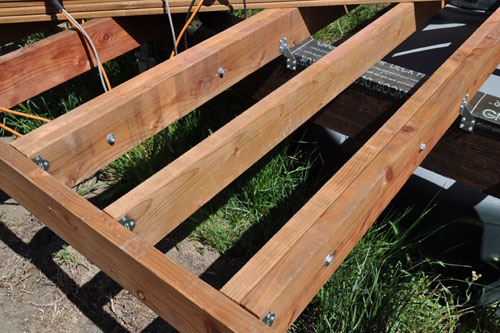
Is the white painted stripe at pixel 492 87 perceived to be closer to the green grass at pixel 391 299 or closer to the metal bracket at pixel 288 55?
the green grass at pixel 391 299

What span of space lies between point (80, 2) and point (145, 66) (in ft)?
2.45

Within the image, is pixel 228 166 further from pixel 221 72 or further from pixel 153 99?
pixel 221 72

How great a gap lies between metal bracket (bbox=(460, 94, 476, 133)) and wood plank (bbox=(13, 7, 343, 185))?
777 millimetres

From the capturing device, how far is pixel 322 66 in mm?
2008

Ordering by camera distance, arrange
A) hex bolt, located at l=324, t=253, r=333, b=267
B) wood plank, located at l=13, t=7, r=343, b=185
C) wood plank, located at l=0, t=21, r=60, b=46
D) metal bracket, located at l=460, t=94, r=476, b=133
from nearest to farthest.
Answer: hex bolt, located at l=324, t=253, r=333, b=267 < wood plank, located at l=13, t=7, r=343, b=185 < metal bracket, located at l=460, t=94, r=476, b=133 < wood plank, located at l=0, t=21, r=60, b=46

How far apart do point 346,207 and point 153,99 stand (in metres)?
0.77

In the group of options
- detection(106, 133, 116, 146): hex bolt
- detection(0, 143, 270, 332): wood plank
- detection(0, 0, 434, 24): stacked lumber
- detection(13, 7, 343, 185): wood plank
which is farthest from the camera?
detection(0, 0, 434, 24): stacked lumber

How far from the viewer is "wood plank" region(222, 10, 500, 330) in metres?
1.18

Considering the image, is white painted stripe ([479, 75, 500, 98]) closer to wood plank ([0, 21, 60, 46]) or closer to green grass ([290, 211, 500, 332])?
green grass ([290, 211, 500, 332])

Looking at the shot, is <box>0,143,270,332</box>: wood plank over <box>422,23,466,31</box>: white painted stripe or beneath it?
over

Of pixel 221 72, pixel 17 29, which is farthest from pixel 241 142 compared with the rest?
pixel 17 29

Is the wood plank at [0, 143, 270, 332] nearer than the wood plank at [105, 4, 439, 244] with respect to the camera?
Yes

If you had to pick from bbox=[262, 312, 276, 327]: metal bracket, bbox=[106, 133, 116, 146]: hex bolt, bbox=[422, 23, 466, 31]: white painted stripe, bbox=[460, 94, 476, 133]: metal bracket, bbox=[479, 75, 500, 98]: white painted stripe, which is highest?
bbox=[106, 133, 116, 146]: hex bolt

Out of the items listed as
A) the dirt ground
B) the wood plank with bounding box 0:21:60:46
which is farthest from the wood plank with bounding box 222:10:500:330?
the wood plank with bounding box 0:21:60:46
